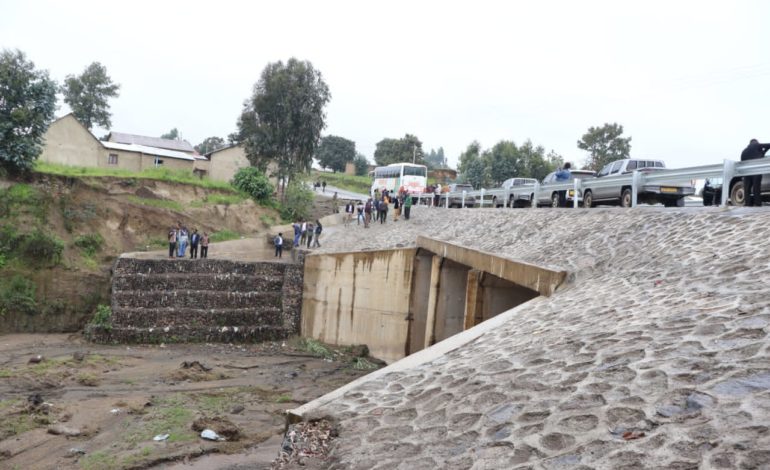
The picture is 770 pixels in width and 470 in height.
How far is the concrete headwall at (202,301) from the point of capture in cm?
2348

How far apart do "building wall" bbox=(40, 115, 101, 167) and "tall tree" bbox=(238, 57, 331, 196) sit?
36.9 feet

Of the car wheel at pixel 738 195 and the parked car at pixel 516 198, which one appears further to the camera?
the parked car at pixel 516 198

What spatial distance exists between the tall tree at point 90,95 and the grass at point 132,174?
30.1m

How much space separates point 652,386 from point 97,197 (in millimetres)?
30371

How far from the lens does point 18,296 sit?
23.8m

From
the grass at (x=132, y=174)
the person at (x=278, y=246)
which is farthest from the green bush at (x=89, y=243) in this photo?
the person at (x=278, y=246)

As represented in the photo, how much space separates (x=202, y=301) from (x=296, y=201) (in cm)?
1538

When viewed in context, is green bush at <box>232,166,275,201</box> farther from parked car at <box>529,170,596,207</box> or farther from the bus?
parked car at <box>529,170,596,207</box>

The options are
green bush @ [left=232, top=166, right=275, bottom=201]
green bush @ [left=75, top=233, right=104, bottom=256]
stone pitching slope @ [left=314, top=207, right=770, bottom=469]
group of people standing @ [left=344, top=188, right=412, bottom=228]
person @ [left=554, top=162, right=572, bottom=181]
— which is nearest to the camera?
stone pitching slope @ [left=314, top=207, right=770, bottom=469]

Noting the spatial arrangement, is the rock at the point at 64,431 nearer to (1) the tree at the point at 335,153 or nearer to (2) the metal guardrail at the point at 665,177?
(2) the metal guardrail at the point at 665,177

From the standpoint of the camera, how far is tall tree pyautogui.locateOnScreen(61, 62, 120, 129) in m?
62.9

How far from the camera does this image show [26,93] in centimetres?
2906

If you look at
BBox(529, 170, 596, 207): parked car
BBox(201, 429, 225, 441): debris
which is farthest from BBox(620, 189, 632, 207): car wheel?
BBox(201, 429, 225, 441): debris

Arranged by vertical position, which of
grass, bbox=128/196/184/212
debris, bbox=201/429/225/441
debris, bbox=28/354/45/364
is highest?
grass, bbox=128/196/184/212
